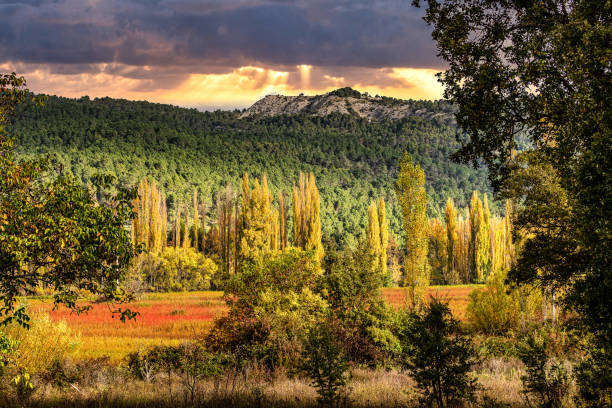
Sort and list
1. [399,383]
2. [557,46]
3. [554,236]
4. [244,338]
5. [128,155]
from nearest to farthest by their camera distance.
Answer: [557,46]
[554,236]
[399,383]
[244,338]
[128,155]

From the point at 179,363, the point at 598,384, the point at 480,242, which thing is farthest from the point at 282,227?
the point at 598,384

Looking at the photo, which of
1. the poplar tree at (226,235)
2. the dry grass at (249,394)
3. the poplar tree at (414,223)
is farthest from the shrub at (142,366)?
the poplar tree at (226,235)

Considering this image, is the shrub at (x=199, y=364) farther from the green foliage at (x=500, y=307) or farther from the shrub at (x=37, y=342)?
the green foliage at (x=500, y=307)

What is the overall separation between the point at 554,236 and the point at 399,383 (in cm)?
455

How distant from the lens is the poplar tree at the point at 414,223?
83.7 feet

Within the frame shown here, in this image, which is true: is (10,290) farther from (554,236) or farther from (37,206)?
(554,236)

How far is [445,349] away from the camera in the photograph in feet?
26.3

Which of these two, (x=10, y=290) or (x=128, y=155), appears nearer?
(x=10, y=290)

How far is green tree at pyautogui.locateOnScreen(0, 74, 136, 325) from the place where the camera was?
27.7ft

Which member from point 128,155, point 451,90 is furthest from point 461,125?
point 128,155

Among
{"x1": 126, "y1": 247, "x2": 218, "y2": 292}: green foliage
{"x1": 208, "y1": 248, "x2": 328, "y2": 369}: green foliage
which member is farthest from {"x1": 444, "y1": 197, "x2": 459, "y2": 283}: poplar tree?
{"x1": 208, "y1": 248, "x2": 328, "y2": 369}: green foliage

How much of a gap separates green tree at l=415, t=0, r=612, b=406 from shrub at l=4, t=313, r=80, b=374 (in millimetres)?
11712

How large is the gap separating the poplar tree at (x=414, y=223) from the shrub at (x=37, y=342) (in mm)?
16501

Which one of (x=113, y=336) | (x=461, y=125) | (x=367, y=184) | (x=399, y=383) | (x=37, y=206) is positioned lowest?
(x=113, y=336)
